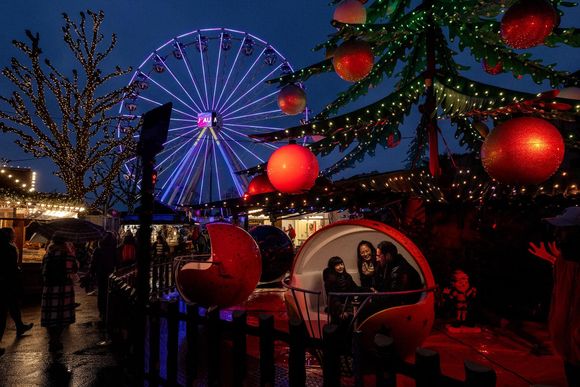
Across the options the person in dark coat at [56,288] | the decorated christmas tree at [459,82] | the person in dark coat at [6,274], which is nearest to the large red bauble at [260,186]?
the decorated christmas tree at [459,82]

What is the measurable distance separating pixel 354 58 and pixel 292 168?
5.17 ft

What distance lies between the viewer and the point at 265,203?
22.0 feet

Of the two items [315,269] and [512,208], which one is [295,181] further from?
[512,208]

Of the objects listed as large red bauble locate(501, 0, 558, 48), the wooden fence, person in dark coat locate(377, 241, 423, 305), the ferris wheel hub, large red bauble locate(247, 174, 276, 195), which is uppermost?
the ferris wheel hub

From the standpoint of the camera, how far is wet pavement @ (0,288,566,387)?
13.3ft

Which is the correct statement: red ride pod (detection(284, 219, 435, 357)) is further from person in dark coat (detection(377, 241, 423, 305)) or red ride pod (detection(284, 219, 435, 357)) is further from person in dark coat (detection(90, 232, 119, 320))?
person in dark coat (detection(90, 232, 119, 320))

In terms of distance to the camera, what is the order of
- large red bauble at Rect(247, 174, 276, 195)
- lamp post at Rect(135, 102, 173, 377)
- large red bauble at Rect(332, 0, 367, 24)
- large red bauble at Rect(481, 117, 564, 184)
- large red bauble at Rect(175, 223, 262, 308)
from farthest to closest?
large red bauble at Rect(247, 174, 276, 195)
large red bauble at Rect(175, 223, 262, 308)
large red bauble at Rect(332, 0, 367, 24)
large red bauble at Rect(481, 117, 564, 184)
lamp post at Rect(135, 102, 173, 377)

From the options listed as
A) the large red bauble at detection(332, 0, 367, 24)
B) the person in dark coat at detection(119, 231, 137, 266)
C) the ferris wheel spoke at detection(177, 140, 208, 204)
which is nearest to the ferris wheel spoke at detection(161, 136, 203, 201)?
the ferris wheel spoke at detection(177, 140, 208, 204)

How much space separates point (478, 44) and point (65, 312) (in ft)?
24.7

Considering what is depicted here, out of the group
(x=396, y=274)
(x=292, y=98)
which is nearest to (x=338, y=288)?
(x=396, y=274)

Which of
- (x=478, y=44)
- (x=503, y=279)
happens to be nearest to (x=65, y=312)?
(x=503, y=279)

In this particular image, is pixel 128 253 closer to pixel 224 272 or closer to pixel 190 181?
pixel 224 272

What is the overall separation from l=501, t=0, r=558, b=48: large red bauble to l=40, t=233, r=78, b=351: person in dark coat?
6349mm

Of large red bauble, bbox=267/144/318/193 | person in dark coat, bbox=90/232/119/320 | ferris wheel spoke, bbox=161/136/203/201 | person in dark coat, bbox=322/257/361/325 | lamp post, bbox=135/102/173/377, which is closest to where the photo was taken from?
lamp post, bbox=135/102/173/377
